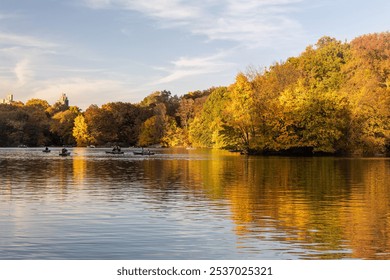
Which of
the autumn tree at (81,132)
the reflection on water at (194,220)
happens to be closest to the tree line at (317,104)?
the reflection on water at (194,220)

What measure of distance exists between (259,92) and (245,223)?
204 feet

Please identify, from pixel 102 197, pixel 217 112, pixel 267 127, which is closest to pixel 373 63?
pixel 267 127

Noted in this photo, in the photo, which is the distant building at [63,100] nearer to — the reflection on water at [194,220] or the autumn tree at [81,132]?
the autumn tree at [81,132]

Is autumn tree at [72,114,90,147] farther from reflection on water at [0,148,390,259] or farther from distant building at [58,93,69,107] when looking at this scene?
reflection on water at [0,148,390,259]

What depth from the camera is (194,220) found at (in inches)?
682

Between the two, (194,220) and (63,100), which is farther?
(63,100)

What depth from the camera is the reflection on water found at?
13047 millimetres

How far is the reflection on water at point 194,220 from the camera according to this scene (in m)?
13.0

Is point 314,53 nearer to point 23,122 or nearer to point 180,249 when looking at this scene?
point 23,122

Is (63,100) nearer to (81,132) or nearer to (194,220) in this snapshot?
(81,132)

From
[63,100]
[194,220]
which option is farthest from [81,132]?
[194,220]

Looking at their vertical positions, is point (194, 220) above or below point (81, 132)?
below

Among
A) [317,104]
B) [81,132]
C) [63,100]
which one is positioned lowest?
[81,132]

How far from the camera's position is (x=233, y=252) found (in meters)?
12.8
